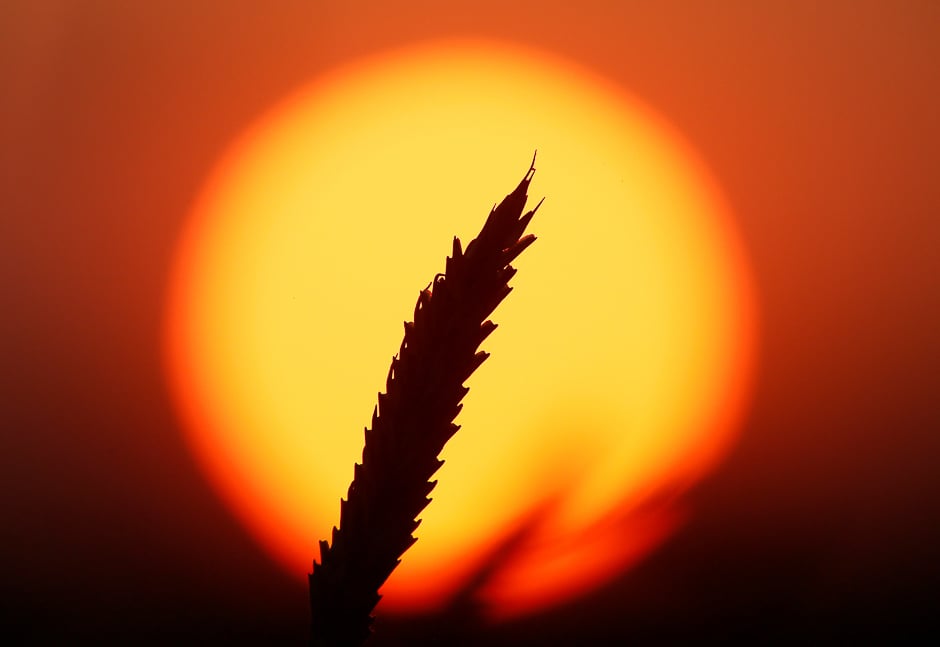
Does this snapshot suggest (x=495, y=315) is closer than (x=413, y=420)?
No

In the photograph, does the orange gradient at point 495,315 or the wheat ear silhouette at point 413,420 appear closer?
the wheat ear silhouette at point 413,420

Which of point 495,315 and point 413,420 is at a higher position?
point 495,315

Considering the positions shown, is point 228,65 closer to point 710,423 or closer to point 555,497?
point 555,497

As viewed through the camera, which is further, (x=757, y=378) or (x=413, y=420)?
(x=757, y=378)

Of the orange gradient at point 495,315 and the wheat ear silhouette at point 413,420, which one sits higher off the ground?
the orange gradient at point 495,315
